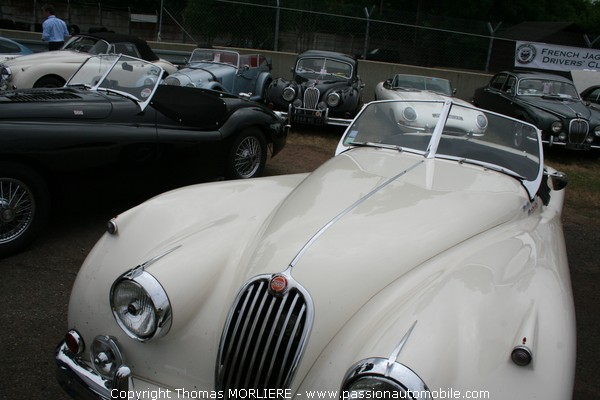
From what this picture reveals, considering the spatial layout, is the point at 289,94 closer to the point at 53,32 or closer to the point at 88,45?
the point at 88,45

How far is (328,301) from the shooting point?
2145mm

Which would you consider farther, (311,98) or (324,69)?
(324,69)

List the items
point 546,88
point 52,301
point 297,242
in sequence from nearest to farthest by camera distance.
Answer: point 297,242 → point 52,301 → point 546,88

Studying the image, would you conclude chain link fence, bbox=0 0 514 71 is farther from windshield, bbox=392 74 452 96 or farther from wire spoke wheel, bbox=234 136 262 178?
wire spoke wheel, bbox=234 136 262 178

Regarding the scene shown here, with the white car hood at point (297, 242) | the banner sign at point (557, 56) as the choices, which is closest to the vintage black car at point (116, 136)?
the white car hood at point (297, 242)

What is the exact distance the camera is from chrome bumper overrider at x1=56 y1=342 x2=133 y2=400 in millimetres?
2093

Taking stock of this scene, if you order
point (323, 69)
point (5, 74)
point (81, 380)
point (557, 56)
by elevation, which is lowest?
point (81, 380)

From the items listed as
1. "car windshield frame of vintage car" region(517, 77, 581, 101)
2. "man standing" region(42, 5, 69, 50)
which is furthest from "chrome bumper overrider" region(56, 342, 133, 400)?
"man standing" region(42, 5, 69, 50)

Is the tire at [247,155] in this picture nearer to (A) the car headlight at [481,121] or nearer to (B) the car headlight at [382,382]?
(A) the car headlight at [481,121]

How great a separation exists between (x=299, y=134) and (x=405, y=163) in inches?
280

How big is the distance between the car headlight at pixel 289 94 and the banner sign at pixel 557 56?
30.8 feet

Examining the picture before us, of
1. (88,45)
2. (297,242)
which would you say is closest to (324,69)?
(88,45)

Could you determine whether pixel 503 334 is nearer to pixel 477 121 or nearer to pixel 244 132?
pixel 477 121

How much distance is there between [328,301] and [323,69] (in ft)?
33.0
